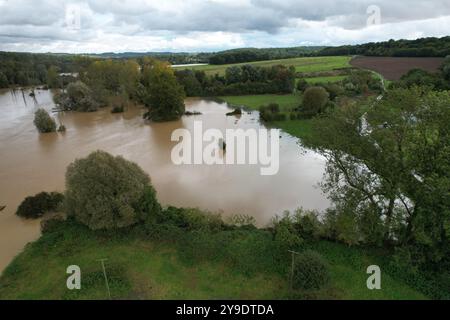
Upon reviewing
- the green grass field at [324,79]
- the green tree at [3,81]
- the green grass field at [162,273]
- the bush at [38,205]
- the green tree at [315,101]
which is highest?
the green tree at [3,81]

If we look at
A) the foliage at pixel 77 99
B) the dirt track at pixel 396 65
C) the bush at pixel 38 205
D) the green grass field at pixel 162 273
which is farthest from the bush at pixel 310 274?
the dirt track at pixel 396 65

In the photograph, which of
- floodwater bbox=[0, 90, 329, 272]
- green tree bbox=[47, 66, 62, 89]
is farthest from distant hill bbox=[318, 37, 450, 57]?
green tree bbox=[47, 66, 62, 89]

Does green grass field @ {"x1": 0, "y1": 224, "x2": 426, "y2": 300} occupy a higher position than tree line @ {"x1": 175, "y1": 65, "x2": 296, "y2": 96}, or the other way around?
tree line @ {"x1": 175, "y1": 65, "x2": 296, "y2": 96}

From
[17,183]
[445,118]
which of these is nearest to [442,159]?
[445,118]

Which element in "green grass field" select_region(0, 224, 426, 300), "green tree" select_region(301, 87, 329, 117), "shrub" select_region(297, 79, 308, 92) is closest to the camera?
"green grass field" select_region(0, 224, 426, 300)

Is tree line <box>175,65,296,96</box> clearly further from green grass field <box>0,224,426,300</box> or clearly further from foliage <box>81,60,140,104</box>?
green grass field <box>0,224,426,300</box>

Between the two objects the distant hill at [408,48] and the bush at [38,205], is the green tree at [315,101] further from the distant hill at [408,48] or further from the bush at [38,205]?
the distant hill at [408,48]

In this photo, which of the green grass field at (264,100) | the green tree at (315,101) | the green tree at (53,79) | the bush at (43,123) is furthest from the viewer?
the green tree at (53,79)
